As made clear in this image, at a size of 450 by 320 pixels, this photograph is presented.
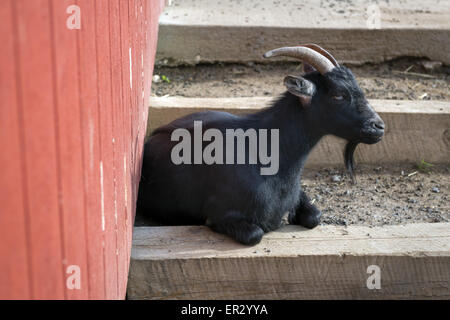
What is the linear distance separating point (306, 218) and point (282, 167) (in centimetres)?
34

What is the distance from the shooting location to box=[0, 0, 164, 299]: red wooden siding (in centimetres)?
128

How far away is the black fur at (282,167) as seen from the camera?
360 cm

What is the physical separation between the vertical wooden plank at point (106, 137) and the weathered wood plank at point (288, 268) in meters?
0.75

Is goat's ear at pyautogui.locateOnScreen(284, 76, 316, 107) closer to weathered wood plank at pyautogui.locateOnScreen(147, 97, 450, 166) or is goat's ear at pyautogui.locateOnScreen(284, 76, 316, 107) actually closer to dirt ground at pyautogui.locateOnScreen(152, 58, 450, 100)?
weathered wood plank at pyautogui.locateOnScreen(147, 97, 450, 166)

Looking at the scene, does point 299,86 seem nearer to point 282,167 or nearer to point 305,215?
point 282,167

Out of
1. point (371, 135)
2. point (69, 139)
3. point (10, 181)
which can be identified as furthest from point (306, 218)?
point (10, 181)

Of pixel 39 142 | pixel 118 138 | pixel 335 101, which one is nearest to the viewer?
pixel 39 142

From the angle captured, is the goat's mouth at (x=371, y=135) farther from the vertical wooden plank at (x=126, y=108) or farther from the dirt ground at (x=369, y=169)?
the vertical wooden plank at (x=126, y=108)

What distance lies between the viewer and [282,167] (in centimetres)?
370

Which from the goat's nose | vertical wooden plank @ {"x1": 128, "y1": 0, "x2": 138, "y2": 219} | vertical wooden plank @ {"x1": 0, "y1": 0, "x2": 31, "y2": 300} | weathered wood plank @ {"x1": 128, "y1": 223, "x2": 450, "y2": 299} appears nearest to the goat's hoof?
weathered wood plank @ {"x1": 128, "y1": 223, "x2": 450, "y2": 299}

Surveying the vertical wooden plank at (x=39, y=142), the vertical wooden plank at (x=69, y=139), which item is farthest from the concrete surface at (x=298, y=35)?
the vertical wooden plank at (x=39, y=142)

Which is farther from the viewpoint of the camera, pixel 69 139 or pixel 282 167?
pixel 282 167

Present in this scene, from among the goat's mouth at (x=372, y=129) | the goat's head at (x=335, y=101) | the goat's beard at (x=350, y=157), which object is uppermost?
the goat's head at (x=335, y=101)
